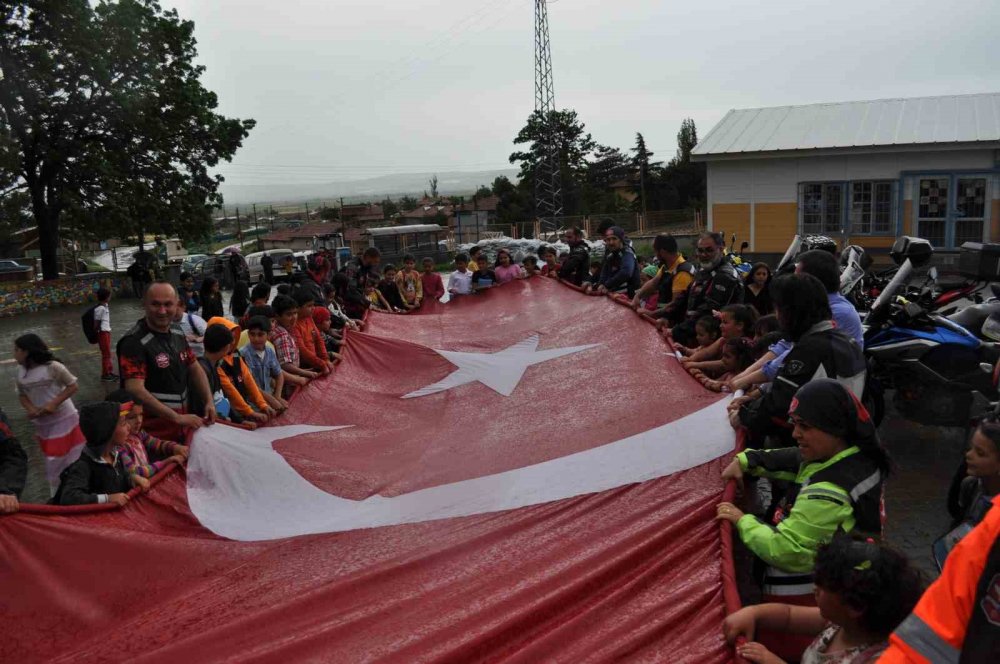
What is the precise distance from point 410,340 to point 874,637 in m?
5.98

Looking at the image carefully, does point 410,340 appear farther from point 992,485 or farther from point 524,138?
point 524,138

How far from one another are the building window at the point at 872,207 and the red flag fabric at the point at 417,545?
16975mm

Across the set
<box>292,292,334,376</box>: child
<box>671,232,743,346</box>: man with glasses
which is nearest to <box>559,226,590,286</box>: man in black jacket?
<box>671,232,743,346</box>: man with glasses

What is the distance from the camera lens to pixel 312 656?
101 inches

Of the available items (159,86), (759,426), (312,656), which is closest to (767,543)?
(759,426)

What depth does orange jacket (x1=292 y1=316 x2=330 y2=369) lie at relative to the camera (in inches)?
258

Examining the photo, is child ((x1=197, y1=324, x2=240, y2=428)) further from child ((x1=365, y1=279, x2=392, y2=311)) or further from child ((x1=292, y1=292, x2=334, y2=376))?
child ((x1=365, y1=279, x2=392, y2=311))

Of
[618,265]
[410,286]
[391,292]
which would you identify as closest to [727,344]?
[618,265]

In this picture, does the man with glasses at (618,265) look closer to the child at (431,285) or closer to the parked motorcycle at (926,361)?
the parked motorcycle at (926,361)

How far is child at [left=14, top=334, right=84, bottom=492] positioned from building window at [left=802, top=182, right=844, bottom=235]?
19.0m

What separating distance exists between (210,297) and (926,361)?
867 centimetres

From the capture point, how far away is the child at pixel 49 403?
17.2ft

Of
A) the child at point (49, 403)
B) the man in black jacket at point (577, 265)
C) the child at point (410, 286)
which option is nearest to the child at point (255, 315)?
the child at point (49, 403)

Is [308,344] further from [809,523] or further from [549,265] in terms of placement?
[809,523]
